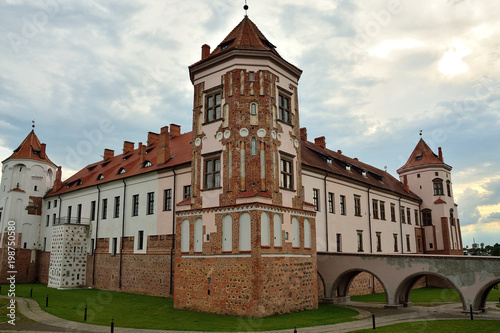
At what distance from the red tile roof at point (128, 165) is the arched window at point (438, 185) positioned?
31.1m

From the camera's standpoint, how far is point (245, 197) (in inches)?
786

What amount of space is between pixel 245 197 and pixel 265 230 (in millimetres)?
1951

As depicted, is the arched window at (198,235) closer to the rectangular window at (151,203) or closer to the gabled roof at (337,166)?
the gabled roof at (337,166)

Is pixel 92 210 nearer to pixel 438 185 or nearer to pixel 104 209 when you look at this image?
pixel 104 209

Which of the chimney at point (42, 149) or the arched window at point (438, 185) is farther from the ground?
the chimney at point (42, 149)

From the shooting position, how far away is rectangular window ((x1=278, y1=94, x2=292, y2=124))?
74.5 feet

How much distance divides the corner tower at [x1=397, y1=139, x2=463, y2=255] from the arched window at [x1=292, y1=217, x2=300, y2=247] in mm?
31376

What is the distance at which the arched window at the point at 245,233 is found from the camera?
1945cm

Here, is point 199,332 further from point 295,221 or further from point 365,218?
point 365,218

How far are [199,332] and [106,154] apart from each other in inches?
1369

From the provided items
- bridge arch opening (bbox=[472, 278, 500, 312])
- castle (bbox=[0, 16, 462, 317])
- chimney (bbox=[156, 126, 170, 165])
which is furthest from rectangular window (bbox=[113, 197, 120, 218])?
bridge arch opening (bbox=[472, 278, 500, 312])

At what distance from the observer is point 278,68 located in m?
22.7

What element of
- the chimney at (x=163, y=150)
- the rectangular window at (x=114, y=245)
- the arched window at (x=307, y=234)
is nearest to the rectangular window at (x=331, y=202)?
the arched window at (x=307, y=234)

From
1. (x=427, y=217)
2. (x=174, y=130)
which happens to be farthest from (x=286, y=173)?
(x=427, y=217)
